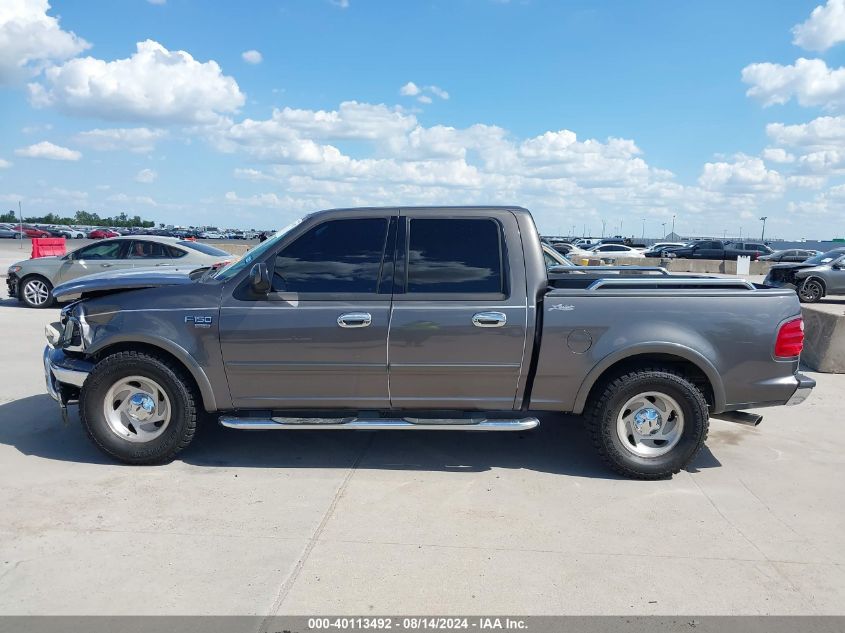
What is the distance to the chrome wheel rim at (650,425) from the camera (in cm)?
472

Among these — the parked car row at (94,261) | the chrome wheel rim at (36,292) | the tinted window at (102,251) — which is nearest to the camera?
the parked car row at (94,261)

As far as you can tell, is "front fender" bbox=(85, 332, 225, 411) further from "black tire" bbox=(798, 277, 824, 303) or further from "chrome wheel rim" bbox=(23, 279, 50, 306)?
"black tire" bbox=(798, 277, 824, 303)

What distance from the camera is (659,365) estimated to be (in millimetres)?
4738

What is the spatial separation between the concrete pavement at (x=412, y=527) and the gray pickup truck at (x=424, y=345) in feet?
1.38

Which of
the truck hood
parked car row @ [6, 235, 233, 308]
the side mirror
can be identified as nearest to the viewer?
the side mirror

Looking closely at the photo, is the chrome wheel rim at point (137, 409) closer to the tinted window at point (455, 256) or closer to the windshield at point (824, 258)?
the tinted window at point (455, 256)

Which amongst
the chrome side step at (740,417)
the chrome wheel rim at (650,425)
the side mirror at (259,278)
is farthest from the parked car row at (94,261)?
the chrome side step at (740,417)

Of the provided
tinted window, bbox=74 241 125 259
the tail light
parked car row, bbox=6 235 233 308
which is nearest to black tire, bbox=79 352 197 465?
the tail light

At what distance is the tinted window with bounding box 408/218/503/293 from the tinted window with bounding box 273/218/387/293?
272 mm

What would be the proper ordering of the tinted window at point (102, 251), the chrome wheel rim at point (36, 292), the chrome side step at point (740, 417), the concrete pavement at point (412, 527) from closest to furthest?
the concrete pavement at point (412, 527) < the chrome side step at point (740, 417) < the tinted window at point (102, 251) < the chrome wheel rim at point (36, 292)

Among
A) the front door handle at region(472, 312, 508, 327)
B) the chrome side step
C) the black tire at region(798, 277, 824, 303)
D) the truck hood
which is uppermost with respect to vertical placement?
the truck hood

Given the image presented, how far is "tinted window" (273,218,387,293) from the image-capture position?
4.70 meters

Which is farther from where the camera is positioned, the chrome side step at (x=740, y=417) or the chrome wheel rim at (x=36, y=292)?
the chrome wheel rim at (x=36, y=292)

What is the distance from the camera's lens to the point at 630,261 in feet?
114
